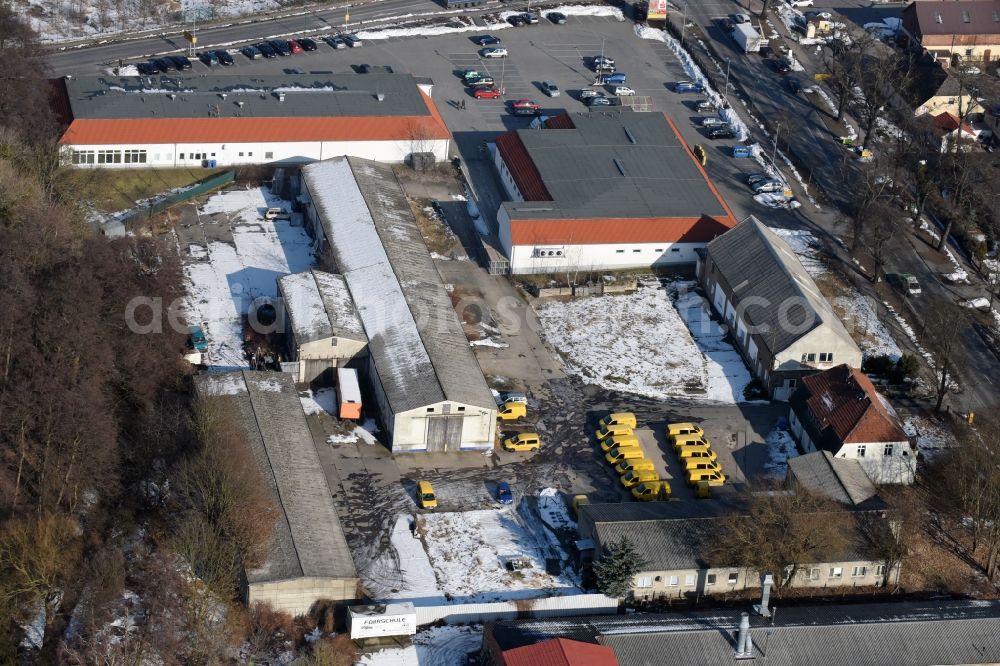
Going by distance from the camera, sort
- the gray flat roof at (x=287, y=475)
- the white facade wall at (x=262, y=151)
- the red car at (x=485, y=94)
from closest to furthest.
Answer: the gray flat roof at (x=287, y=475)
the white facade wall at (x=262, y=151)
the red car at (x=485, y=94)

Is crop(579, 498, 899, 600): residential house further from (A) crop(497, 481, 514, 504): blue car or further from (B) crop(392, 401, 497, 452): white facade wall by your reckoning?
(B) crop(392, 401, 497, 452): white facade wall

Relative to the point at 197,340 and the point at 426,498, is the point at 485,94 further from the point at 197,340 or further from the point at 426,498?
the point at 426,498

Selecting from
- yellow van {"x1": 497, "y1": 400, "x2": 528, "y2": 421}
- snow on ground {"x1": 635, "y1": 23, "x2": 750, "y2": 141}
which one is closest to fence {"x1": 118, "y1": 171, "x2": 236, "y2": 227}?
yellow van {"x1": 497, "y1": 400, "x2": 528, "y2": 421}

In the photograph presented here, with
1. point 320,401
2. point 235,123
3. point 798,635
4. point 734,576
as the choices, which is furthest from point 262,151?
point 798,635

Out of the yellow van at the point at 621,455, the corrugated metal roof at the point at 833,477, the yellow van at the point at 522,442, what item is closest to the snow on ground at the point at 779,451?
the corrugated metal roof at the point at 833,477

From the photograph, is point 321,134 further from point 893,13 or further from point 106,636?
point 893,13

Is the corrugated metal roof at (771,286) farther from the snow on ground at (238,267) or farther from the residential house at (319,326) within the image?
the snow on ground at (238,267)
